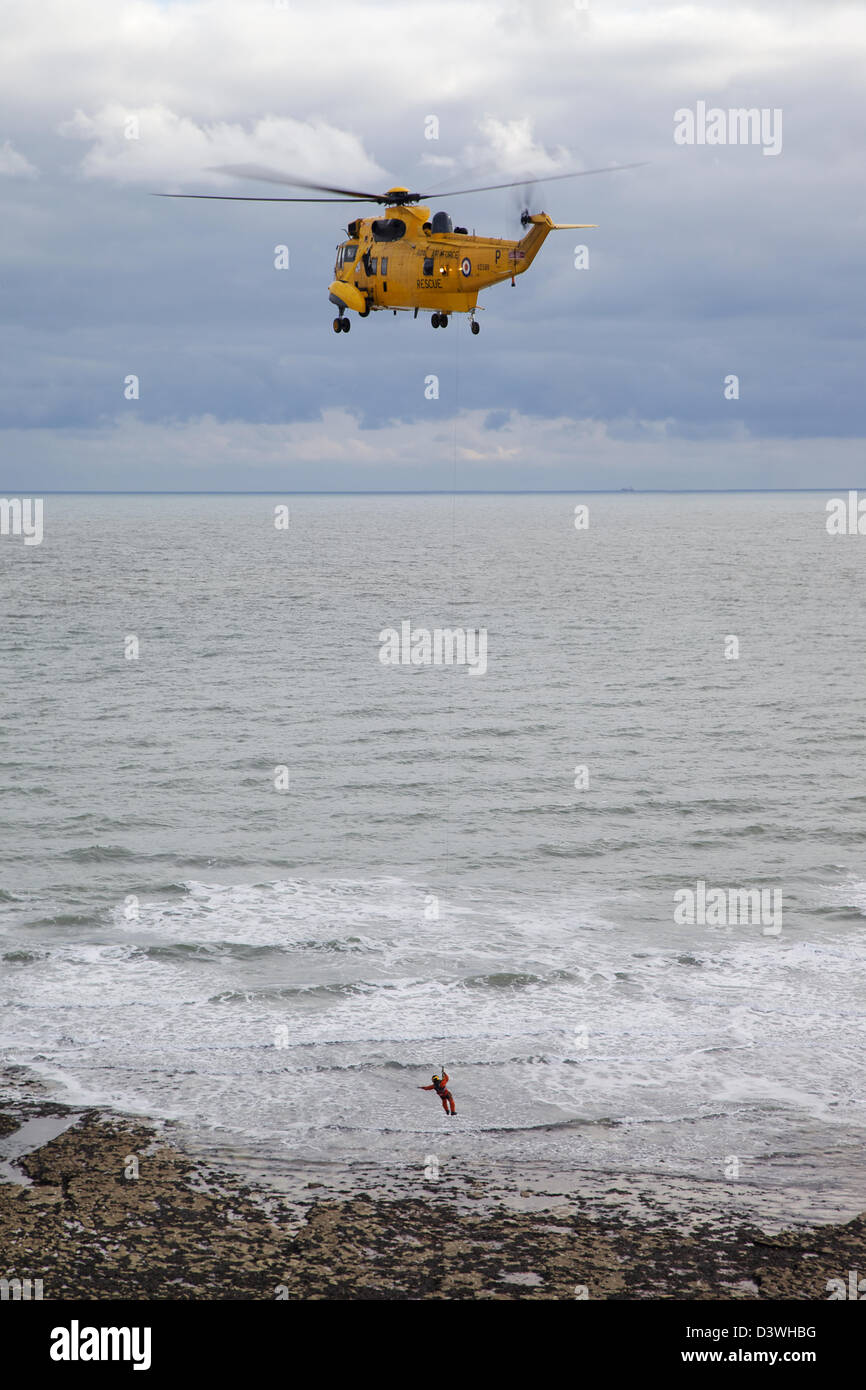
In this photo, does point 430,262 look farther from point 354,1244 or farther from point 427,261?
point 354,1244

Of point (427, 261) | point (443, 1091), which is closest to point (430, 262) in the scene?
point (427, 261)

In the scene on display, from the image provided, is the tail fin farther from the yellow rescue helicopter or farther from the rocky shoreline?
the rocky shoreline

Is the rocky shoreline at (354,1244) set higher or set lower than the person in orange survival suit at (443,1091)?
lower

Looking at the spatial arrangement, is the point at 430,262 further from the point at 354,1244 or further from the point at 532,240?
the point at 354,1244

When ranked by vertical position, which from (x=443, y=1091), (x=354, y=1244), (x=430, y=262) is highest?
(x=430, y=262)

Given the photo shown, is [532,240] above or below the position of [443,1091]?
above

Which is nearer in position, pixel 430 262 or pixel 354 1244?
pixel 354 1244

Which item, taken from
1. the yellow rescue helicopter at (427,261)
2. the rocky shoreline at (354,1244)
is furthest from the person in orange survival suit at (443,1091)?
the yellow rescue helicopter at (427,261)

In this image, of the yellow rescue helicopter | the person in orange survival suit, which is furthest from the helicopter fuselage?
the person in orange survival suit

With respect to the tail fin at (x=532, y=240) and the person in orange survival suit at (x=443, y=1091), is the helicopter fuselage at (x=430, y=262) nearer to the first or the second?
the tail fin at (x=532, y=240)
